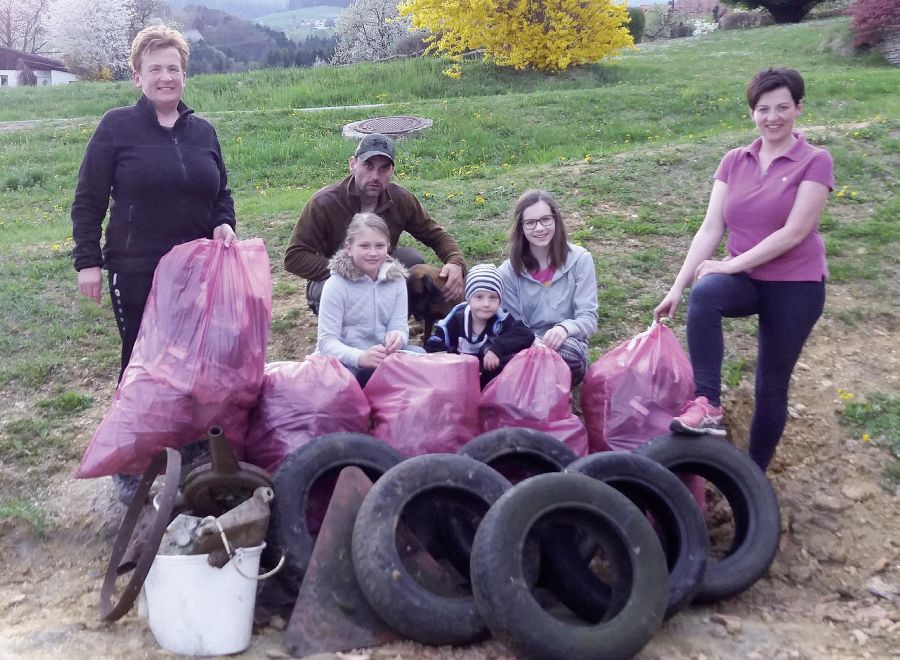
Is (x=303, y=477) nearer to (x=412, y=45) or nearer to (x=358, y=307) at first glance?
(x=358, y=307)

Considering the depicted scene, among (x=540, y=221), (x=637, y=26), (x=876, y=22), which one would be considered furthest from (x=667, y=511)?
(x=637, y=26)

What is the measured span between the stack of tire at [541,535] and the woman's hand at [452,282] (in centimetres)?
147

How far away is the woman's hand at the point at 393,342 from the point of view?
4.03m

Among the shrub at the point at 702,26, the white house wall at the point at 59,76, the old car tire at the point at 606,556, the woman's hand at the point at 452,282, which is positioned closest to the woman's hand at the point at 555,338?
the woman's hand at the point at 452,282

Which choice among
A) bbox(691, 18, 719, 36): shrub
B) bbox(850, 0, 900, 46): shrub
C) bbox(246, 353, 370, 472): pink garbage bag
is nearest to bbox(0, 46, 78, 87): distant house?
bbox(691, 18, 719, 36): shrub

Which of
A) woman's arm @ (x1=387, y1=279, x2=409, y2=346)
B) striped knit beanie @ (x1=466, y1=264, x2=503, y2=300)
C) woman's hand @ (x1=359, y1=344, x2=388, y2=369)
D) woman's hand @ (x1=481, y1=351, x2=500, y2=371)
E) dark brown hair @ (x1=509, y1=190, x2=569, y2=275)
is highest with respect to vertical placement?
dark brown hair @ (x1=509, y1=190, x2=569, y2=275)

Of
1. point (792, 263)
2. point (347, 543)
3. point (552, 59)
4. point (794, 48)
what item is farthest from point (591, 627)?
point (794, 48)

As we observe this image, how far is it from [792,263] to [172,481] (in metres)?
2.51

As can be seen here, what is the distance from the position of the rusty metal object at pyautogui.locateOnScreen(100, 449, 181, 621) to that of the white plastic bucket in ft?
0.24

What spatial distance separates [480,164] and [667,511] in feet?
25.1

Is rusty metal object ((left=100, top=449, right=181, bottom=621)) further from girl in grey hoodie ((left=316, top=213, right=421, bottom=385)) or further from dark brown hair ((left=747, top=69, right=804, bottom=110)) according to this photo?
dark brown hair ((left=747, top=69, right=804, bottom=110))

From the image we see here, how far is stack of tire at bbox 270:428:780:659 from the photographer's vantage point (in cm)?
267

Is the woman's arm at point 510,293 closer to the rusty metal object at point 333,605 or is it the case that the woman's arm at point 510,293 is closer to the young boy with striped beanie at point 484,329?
the young boy with striped beanie at point 484,329

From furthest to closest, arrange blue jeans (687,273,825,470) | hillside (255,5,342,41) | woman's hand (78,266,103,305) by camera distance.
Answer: hillside (255,5,342,41) < woman's hand (78,266,103,305) < blue jeans (687,273,825,470)
